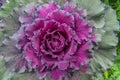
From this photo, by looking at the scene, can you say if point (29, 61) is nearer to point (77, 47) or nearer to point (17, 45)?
point (17, 45)

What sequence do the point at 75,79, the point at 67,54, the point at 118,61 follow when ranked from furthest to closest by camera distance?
1. the point at 118,61
2. the point at 75,79
3. the point at 67,54

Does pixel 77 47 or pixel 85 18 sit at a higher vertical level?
pixel 85 18

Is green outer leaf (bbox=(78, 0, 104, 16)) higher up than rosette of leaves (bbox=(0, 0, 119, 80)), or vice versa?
green outer leaf (bbox=(78, 0, 104, 16))

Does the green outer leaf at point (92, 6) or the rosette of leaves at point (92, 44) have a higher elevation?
the green outer leaf at point (92, 6)

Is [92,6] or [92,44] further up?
[92,6]

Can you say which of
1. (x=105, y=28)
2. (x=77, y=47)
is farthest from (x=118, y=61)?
(x=77, y=47)

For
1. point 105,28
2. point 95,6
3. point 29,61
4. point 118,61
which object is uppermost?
point 95,6

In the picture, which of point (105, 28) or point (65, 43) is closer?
point (65, 43)

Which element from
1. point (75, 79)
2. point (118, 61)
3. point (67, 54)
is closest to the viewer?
point (67, 54)
